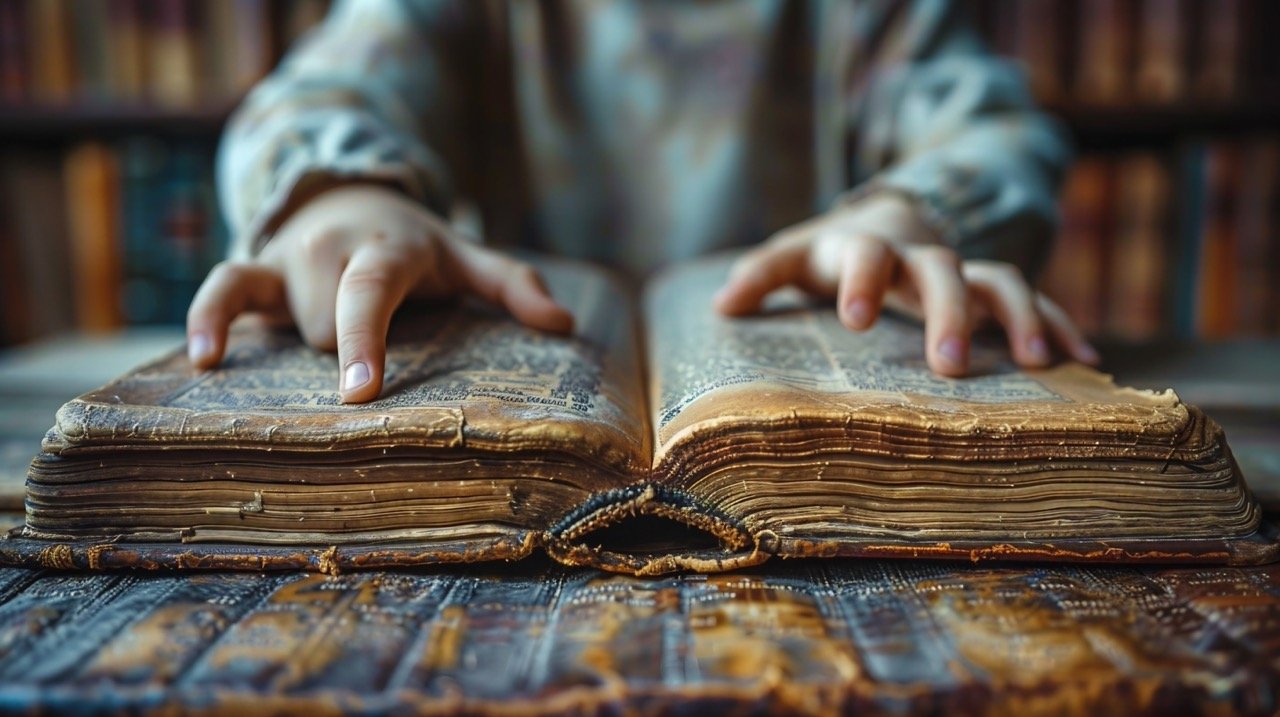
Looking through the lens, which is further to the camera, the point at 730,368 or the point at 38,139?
the point at 38,139

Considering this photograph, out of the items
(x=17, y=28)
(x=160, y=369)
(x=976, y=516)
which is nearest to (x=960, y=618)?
(x=976, y=516)

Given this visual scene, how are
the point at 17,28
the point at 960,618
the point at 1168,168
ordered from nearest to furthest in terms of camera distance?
the point at 960,618
the point at 17,28
the point at 1168,168

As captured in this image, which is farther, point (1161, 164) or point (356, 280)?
point (1161, 164)

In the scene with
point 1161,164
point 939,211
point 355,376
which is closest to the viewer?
point 355,376

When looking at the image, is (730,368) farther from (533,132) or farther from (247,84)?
(247,84)

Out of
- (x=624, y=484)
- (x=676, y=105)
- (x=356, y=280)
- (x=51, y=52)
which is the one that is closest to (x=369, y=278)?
(x=356, y=280)

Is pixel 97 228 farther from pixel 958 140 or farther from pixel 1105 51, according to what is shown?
pixel 1105 51

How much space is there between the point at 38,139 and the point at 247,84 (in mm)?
484

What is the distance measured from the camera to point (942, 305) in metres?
0.65

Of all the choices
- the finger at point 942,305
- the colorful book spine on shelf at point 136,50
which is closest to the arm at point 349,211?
the finger at point 942,305

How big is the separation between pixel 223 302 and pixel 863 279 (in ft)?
1.49

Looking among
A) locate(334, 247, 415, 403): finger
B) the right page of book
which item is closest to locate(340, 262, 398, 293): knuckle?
locate(334, 247, 415, 403): finger

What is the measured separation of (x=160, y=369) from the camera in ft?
2.00

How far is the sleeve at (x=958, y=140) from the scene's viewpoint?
91cm
